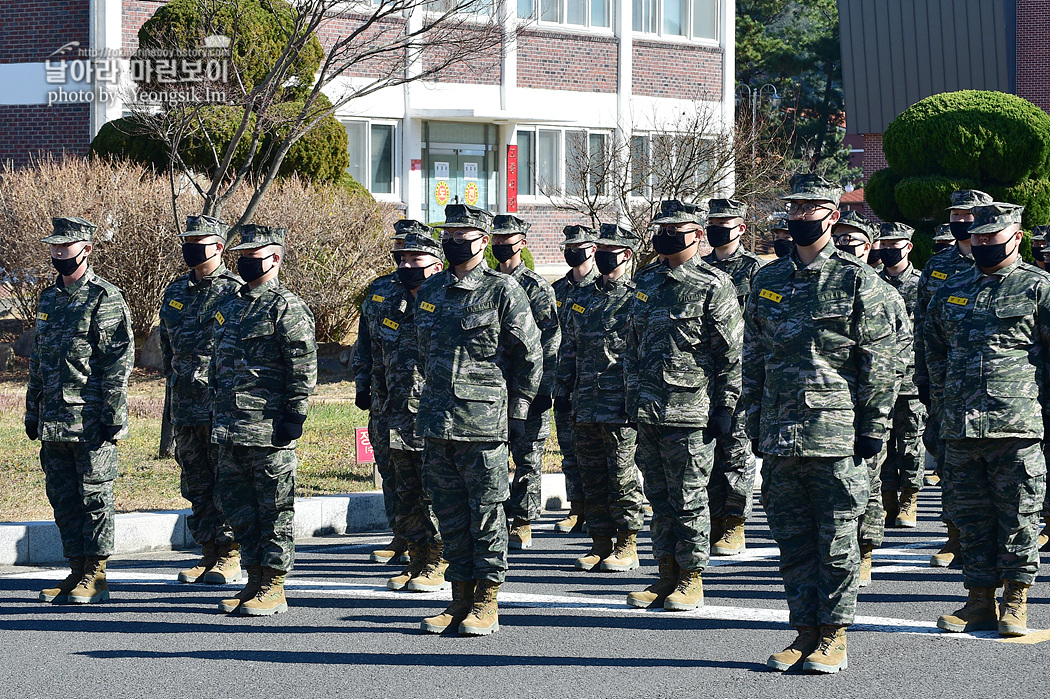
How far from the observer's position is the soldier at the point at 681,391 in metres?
7.62

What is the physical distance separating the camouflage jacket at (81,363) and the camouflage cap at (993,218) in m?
4.80

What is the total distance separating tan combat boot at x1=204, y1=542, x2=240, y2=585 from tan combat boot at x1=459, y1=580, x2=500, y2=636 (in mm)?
2009

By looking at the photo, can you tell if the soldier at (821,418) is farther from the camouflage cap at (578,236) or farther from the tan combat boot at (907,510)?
the tan combat boot at (907,510)

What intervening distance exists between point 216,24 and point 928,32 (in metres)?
27.7

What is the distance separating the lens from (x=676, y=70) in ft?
109

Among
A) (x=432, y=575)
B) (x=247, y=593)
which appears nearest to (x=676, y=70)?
(x=432, y=575)

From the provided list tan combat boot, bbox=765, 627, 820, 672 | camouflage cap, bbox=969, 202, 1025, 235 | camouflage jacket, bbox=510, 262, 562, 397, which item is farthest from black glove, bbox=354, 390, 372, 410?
camouflage cap, bbox=969, 202, 1025, 235

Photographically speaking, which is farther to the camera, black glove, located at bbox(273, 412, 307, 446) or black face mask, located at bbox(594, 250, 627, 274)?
black face mask, located at bbox(594, 250, 627, 274)

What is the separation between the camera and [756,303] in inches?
269

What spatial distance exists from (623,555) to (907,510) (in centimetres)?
280

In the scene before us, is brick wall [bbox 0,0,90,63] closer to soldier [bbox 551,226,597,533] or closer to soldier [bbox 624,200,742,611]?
soldier [bbox 551,226,597,533]

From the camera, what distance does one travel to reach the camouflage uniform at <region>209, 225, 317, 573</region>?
25.2 ft

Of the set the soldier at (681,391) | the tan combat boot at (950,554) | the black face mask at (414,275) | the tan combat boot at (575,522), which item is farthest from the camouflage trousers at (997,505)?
the tan combat boot at (575,522)

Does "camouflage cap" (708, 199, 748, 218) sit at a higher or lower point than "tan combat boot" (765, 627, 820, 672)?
higher
